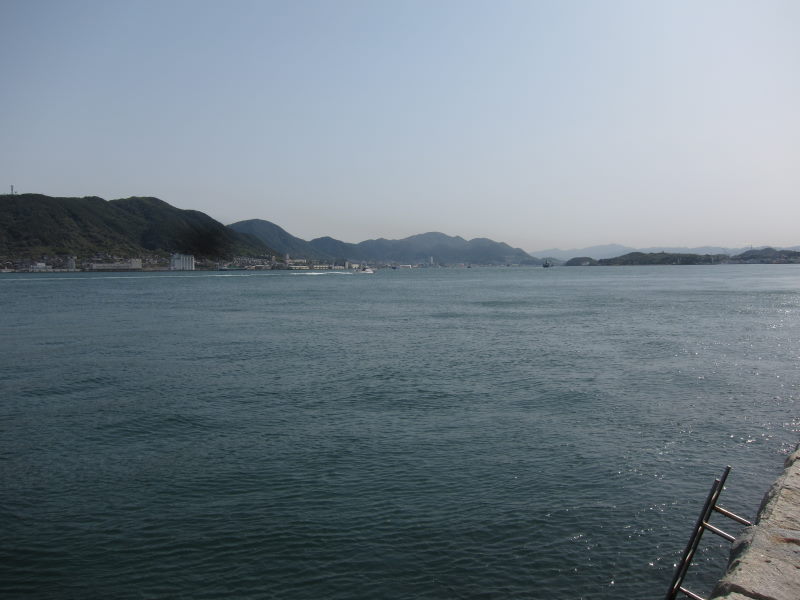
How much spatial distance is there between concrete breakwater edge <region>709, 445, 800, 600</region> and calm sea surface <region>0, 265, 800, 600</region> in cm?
173

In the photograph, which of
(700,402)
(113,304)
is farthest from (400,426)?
(113,304)

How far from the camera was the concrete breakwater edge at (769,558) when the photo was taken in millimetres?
6387

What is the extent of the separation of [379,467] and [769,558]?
8659 millimetres

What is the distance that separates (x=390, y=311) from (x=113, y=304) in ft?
113

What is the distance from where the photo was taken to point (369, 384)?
77.4ft

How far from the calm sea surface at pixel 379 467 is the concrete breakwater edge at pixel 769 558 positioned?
1.73 meters

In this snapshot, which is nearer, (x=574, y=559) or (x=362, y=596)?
(x=362, y=596)

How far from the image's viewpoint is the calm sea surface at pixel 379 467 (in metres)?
9.66

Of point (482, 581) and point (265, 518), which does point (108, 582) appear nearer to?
point (265, 518)

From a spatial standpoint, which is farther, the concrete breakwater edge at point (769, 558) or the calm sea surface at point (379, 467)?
the calm sea surface at point (379, 467)

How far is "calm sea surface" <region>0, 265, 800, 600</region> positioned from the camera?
9.66 m

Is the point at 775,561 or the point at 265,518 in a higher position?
the point at 775,561

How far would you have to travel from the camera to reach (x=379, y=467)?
14062 millimetres

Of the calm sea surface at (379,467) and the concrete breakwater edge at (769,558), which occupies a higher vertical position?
the concrete breakwater edge at (769,558)
